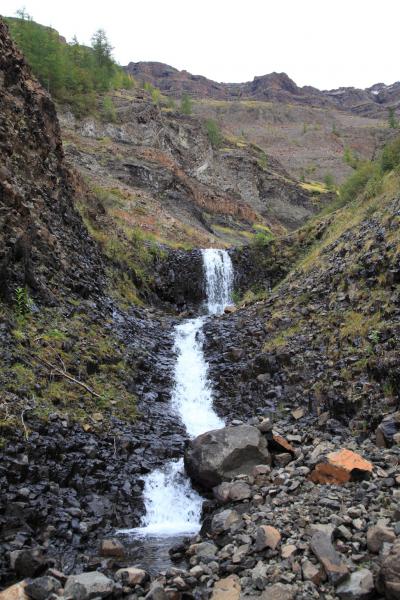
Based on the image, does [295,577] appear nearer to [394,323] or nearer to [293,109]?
[394,323]

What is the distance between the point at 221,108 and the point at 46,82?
357ft

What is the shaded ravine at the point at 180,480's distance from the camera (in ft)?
28.7

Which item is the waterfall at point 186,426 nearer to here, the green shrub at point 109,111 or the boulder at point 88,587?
the boulder at point 88,587

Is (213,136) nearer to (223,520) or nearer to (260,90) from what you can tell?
(223,520)

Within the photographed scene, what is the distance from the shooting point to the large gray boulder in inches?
388

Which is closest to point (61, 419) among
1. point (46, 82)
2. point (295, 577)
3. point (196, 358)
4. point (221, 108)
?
point (295, 577)

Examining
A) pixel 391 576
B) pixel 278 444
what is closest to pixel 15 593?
pixel 391 576

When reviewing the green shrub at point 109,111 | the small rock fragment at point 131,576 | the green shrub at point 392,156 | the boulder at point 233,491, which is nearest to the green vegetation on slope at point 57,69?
the green shrub at point 109,111

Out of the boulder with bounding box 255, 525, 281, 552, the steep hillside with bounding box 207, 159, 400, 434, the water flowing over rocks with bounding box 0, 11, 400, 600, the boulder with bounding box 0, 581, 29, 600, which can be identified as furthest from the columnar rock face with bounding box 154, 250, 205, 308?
the boulder with bounding box 0, 581, 29, 600

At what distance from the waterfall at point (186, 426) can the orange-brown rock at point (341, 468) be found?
2.97 meters

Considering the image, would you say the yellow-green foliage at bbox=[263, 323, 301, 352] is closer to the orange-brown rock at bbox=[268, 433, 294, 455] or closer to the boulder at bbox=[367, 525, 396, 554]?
the orange-brown rock at bbox=[268, 433, 294, 455]

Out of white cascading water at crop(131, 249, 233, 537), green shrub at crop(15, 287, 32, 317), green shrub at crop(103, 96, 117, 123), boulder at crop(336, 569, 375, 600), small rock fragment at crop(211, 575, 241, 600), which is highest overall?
green shrub at crop(103, 96, 117, 123)

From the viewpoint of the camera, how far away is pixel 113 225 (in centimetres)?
2583

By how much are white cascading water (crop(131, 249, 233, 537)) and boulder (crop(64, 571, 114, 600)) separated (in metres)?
2.70
